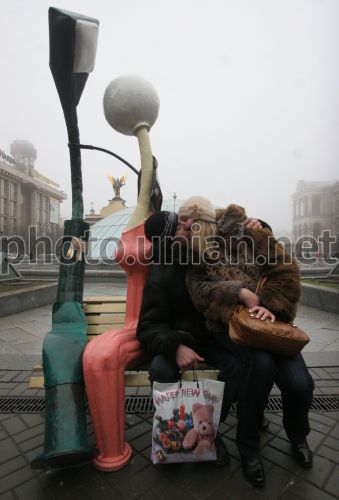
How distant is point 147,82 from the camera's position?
2.56 m

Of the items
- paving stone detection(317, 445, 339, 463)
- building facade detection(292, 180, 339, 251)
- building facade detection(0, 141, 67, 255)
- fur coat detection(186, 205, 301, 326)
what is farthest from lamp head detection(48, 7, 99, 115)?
building facade detection(0, 141, 67, 255)

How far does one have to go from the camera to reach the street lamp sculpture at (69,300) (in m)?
1.64

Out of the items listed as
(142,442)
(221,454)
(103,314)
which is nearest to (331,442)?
(221,454)

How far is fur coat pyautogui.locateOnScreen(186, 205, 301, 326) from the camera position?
177 cm

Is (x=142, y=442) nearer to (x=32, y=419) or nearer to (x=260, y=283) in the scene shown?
(x=32, y=419)

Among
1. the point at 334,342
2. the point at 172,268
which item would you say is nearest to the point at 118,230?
the point at 334,342

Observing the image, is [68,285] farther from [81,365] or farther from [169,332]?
[169,332]

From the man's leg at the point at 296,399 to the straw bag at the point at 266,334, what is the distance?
0.11 metres

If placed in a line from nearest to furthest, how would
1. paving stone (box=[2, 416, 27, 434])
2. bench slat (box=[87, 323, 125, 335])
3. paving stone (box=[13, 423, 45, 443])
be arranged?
paving stone (box=[13, 423, 45, 443]) < paving stone (box=[2, 416, 27, 434]) < bench slat (box=[87, 323, 125, 335])

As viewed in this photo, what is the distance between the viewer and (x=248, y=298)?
1771mm

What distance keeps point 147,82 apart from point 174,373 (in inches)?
89.3

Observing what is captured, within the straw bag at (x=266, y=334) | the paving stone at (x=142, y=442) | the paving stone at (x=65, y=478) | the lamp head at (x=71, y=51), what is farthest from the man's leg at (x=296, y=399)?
the lamp head at (x=71, y=51)

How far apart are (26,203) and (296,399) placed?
7311 cm

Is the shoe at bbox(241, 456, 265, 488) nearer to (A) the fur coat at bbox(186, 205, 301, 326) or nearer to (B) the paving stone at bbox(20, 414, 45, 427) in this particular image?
(A) the fur coat at bbox(186, 205, 301, 326)
